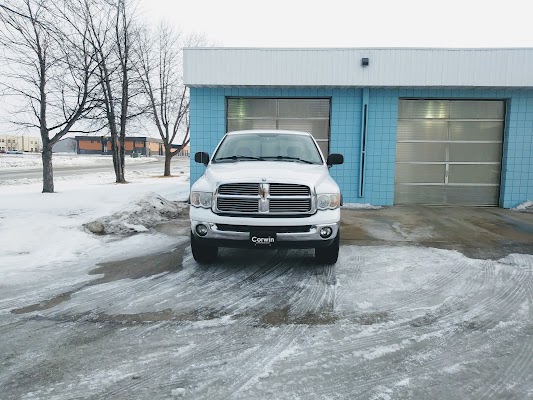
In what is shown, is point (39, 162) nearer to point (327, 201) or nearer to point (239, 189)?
point (239, 189)

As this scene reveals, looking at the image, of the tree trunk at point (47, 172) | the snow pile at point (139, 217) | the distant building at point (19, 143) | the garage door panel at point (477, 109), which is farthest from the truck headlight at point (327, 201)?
the distant building at point (19, 143)

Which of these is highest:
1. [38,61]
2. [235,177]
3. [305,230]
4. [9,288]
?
[38,61]

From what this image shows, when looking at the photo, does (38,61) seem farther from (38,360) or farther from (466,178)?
(466,178)

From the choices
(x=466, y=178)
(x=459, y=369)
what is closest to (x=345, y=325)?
(x=459, y=369)

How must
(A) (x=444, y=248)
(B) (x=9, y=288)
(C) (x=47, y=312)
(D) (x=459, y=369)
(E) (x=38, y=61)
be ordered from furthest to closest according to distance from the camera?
1. (E) (x=38, y=61)
2. (A) (x=444, y=248)
3. (B) (x=9, y=288)
4. (C) (x=47, y=312)
5. (D) (x=459, y=369)

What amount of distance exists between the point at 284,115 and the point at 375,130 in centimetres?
305

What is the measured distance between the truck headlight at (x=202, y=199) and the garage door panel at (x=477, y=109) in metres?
10.6

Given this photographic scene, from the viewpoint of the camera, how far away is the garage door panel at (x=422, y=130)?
1272cm

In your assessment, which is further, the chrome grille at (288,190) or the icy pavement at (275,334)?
the chrome grille at (288,190)

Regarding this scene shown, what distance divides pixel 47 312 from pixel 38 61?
13.9 metres

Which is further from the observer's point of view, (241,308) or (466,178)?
(466,178)

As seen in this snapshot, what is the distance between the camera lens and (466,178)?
42.2ft

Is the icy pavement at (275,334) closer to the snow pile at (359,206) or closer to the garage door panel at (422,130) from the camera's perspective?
the snow pile at (359,206)

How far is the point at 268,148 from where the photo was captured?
6.36m
